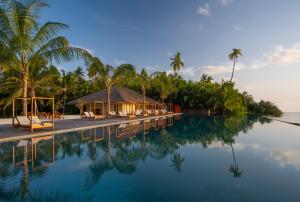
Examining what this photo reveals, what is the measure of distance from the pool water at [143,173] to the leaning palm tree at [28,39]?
4893 mm

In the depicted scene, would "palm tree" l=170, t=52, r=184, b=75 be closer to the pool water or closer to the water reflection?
the water reflection

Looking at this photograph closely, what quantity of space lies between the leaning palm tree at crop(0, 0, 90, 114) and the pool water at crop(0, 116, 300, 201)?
4893 mm

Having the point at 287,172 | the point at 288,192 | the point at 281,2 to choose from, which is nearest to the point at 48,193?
the point at 288,192

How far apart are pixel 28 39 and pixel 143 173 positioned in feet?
31.7

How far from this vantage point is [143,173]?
5.68m

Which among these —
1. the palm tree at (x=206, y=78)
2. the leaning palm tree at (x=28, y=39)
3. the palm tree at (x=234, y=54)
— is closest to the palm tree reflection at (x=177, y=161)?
the leaning palm tree at (x=28, y=39)

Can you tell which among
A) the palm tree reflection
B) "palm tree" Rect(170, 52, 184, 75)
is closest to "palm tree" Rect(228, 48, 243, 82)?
"palm tree" Rect(170, 52, 184, 75)

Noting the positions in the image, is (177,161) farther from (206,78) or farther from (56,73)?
(206,78)

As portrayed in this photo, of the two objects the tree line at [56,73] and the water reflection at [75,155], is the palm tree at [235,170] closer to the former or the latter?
the water reflection at [75,155]

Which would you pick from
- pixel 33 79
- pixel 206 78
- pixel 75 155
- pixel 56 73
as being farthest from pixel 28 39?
pixel 206 78

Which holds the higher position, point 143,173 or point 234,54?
point 234,54

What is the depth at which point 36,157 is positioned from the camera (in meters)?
6.89

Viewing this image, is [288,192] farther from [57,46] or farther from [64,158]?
[57,46]

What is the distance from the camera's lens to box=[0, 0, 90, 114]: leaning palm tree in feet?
35.4
